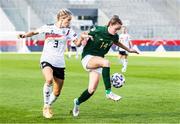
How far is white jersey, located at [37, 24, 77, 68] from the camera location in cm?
1161

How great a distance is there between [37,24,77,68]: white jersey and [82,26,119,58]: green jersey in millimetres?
653

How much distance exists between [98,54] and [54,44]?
1.08 metres

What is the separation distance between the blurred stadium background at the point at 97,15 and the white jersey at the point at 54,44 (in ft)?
189

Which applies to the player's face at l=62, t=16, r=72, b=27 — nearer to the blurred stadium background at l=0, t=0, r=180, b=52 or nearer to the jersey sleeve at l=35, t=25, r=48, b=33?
the jersey sleeve at l=35, t=25, r=48, b=33

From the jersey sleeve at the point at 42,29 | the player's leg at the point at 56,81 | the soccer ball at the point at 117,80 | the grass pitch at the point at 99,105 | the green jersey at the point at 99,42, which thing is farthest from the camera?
the soccer ball at the point at 117,80

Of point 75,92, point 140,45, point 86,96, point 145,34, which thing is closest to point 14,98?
point 75,92

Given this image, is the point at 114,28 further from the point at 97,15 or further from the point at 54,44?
the point at 97,15

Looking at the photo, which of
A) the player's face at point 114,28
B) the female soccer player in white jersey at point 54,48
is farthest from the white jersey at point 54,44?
the player's face at point 114,28

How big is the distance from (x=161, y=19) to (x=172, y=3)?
353 centimetres

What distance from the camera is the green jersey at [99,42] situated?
11984 millimetres

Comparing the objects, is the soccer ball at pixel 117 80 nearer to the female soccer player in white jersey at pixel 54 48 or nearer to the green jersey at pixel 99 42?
the green jersey at pixel 99 42

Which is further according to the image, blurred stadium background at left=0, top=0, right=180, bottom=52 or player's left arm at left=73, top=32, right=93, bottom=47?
blurred stadium background at left=0, top=0, right=180, bottom=52

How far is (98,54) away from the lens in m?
12.2

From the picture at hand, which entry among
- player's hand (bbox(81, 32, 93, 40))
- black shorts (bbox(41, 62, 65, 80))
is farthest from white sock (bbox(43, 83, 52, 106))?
player's hand (bbox(81, 32, 93, 40))
